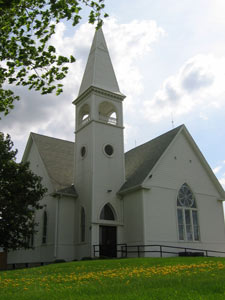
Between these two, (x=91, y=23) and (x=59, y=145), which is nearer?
(x=91, y=23)

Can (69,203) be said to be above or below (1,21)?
below

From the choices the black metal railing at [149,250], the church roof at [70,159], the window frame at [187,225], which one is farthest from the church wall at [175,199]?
the church roof at [70,159]

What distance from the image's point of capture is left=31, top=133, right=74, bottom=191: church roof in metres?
26.4

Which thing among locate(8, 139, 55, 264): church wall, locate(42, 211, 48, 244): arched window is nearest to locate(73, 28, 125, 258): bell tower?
locate(8, 139, 55, 264): church wall

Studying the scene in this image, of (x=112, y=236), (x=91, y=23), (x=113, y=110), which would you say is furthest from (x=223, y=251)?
(x=91, y=23)

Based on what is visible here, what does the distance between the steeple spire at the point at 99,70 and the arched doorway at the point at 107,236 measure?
9686 mm

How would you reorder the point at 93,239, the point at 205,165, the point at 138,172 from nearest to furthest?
the point at 93,239 < the point at 138,172 < the point at 205,165

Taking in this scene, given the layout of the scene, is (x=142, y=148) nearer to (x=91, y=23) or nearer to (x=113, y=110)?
(x=113, y=110)

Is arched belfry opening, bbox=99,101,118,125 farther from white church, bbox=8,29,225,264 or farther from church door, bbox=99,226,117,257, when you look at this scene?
church door, bbox=99,226,117,257

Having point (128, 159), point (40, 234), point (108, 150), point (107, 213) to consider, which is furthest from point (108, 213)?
point (128, 159)

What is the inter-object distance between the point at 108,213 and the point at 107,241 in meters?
1.95

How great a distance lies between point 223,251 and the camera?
85.7 feet

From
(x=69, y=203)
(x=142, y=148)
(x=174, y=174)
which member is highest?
(x=142, y=148)

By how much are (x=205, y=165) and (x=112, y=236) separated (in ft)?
32.0
